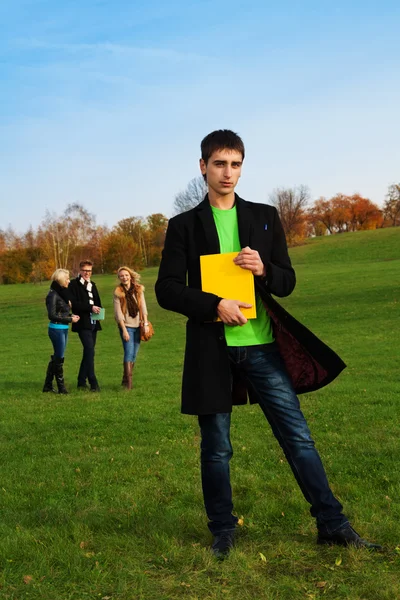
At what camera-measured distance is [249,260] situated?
4328mm

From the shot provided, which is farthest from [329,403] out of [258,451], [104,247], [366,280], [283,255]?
[104,247]

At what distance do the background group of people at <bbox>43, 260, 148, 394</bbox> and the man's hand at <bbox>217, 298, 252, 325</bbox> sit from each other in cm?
889

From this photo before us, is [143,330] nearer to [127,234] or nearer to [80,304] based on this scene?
[80,304]

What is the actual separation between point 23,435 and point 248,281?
5.83 metres

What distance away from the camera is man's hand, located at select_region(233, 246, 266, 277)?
4332 millimetres

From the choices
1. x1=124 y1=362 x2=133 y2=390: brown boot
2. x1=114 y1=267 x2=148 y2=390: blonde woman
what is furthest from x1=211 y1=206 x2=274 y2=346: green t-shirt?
x1=124 y1=362 x2=133 y2=390: brown boot

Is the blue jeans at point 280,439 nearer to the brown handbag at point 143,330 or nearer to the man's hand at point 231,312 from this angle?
the man's hand at point 231,312

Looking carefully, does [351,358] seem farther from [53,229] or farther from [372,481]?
[53,229]

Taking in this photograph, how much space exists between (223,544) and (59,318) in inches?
380

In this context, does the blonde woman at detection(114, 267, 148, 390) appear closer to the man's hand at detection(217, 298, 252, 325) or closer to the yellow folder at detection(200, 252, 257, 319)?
the yellow folder at detection(200, 252, 257, 319)

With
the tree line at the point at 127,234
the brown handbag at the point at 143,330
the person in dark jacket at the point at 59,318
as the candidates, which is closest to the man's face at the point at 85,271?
the person in dark jacket at the point at 59,318

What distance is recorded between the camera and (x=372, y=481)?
236 inches

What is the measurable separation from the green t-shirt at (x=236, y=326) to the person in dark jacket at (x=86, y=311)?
9.50 meters

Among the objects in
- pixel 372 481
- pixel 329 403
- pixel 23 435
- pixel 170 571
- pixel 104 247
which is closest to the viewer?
pixel 170 571
